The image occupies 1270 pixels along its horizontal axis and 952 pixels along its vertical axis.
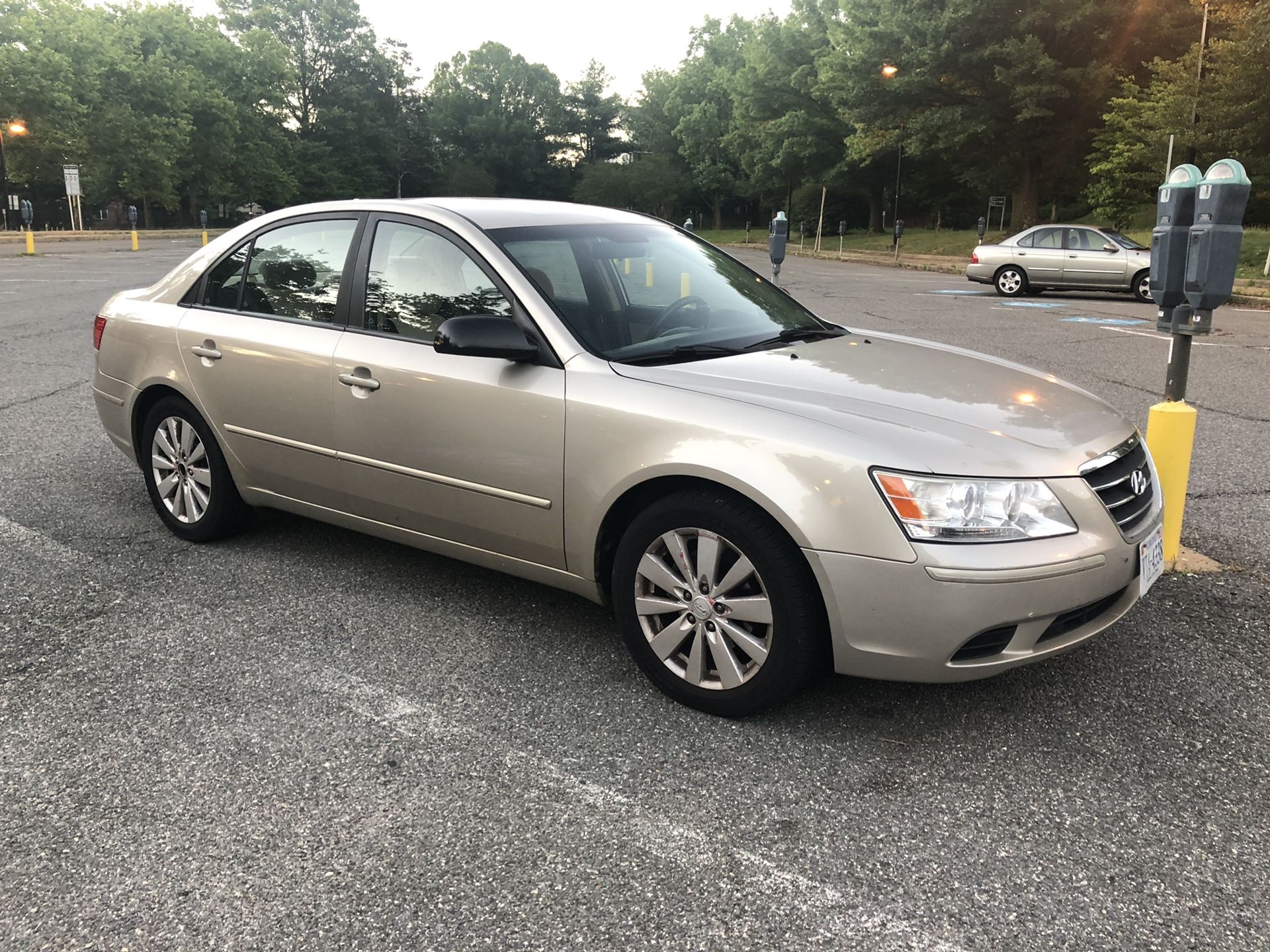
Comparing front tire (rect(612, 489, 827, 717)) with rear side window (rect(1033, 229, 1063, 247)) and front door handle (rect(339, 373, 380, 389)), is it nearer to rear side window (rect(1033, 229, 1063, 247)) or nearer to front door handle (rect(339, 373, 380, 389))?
front door handle (rect(339, 373, 380, 389))

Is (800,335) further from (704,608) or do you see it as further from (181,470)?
(181,470)

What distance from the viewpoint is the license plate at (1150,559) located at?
3189 mm

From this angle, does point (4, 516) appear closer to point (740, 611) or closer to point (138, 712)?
point (138, 712)

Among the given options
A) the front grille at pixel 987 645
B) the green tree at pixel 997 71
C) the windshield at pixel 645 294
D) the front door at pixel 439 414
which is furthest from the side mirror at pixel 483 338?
the green tree at pixel 997 71

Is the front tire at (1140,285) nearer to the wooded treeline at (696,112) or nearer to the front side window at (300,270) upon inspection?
the wooded treeline at (696,112)

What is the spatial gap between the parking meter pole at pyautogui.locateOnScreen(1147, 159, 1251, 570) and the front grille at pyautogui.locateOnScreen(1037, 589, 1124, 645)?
1.30 metres

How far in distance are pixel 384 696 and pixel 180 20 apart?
73.5 metres

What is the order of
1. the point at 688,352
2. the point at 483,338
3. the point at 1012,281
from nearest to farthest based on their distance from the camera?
the point at 483,338 < the point at 688,352 < the point at 1012,281

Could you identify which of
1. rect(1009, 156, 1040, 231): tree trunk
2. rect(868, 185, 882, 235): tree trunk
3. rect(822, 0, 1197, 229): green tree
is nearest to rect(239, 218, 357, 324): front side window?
rect(822, 0, 1197, 229): green tree

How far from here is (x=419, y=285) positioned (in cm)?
400

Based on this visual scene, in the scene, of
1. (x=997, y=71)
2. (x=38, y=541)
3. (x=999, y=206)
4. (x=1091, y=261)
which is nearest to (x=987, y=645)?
(x=38, y=541)

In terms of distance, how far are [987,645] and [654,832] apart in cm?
107

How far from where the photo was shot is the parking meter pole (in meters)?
3.90

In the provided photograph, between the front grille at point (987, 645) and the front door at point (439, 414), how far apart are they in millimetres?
1343
